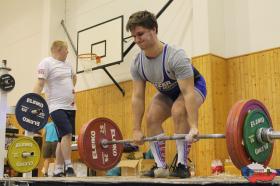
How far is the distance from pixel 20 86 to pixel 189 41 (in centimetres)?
463

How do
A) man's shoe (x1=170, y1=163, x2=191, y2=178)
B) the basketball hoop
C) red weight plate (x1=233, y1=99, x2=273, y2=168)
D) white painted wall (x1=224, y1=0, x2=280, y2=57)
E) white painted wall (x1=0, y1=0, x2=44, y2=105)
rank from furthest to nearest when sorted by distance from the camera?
white painted wall (x1=0, y1=0, x2=44, y2=105), the basketball hoop, white painted wall (x1=224, y1=0, x2=280, y2=57), man's shoe (x1=170, y1=163, x2=191, y2=178), red weight plate (x1=233, y1=99, x2=273, y2=168)

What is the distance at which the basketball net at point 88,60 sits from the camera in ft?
22.4

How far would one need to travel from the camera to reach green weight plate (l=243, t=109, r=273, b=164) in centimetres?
205

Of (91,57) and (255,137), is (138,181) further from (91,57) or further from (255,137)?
(91,57)

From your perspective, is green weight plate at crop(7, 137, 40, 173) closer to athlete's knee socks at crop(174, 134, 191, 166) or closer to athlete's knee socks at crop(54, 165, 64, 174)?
athlete's knee socks at crop(54, 165, 64, 174)

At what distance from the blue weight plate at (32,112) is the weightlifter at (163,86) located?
5.09ft

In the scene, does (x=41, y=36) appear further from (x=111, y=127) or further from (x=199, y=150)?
(x=111, y=127)

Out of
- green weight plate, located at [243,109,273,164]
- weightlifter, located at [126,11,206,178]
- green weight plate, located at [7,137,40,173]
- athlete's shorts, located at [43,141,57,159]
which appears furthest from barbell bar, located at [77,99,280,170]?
athlete's shorts, located at [43,141,57,159]

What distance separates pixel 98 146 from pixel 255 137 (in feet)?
4.59

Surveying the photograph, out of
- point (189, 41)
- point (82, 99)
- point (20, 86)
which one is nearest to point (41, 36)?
point (20, 86)

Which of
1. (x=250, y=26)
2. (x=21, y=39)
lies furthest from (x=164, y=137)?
(x=21, y=39)

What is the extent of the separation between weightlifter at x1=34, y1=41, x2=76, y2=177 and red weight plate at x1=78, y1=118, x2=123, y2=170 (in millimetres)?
311

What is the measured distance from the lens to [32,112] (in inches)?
151

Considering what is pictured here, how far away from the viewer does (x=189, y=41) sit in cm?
606
